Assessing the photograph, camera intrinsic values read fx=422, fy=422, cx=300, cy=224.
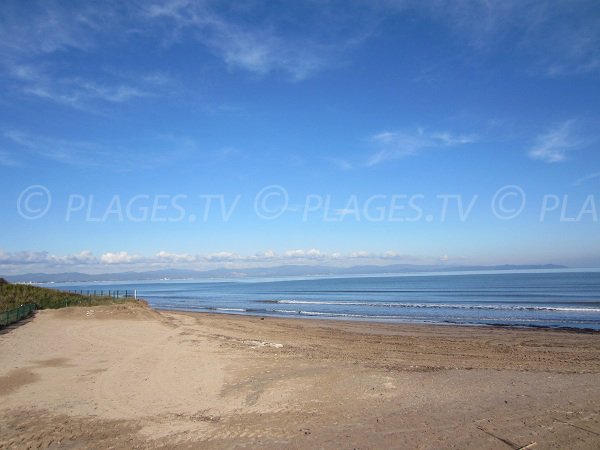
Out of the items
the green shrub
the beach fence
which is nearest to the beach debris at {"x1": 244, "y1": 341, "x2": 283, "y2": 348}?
the beach fence

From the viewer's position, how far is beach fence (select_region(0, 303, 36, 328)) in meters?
22.5

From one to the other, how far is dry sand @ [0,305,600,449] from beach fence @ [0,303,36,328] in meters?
5.09

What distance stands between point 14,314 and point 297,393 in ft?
72.2

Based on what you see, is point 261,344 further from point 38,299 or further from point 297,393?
point 38,299

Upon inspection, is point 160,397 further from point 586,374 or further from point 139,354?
point 586,374

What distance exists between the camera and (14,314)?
960 inches

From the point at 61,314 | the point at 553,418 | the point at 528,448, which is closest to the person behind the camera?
the point at 528,448

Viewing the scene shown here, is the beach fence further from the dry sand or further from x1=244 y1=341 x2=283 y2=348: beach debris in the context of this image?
x1=244 y1=341 x2=283 y2=348: beach debris

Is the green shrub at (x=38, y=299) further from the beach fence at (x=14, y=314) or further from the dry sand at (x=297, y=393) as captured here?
the dry sand at (x=297, y=393)

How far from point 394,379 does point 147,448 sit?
21.0 ft

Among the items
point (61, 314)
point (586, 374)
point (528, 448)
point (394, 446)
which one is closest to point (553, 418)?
point (528, 448)

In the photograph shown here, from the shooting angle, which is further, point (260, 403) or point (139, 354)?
point (139, 354)

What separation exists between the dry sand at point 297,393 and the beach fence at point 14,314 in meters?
5.09

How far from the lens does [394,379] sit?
1090 centimetres
